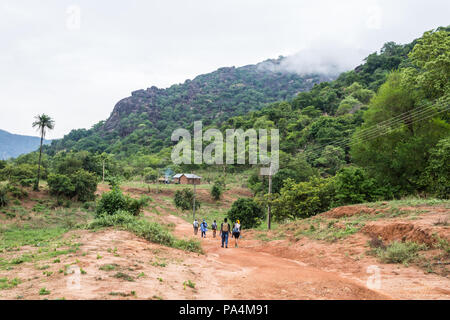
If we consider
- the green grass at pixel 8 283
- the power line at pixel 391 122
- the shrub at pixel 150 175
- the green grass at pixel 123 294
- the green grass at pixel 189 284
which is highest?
the power line at pixel 391 122

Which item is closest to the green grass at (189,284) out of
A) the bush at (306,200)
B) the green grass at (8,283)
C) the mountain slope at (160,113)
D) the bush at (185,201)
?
the green grass at (8,283)

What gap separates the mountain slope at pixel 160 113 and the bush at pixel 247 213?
70.2 meters

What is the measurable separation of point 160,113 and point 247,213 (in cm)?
12740

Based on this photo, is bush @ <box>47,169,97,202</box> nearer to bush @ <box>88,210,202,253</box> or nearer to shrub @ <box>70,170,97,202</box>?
shrub @ <box>70,170,97,202</box>

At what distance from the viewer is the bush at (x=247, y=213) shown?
88.9 ft

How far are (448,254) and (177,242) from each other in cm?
1033

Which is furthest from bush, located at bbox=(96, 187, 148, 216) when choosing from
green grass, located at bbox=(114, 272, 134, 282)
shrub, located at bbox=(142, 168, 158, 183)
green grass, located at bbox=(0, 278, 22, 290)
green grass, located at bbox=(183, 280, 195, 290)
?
shrub, located at bbox=(142, 168, 158, 183)

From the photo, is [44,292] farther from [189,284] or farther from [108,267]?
[189,284]

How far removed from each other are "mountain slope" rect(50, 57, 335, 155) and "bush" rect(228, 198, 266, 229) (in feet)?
230

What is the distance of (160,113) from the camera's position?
145 meters

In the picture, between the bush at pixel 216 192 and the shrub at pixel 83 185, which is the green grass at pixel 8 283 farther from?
the bush at pixel 216 192

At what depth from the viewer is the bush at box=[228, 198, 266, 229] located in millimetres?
27094
